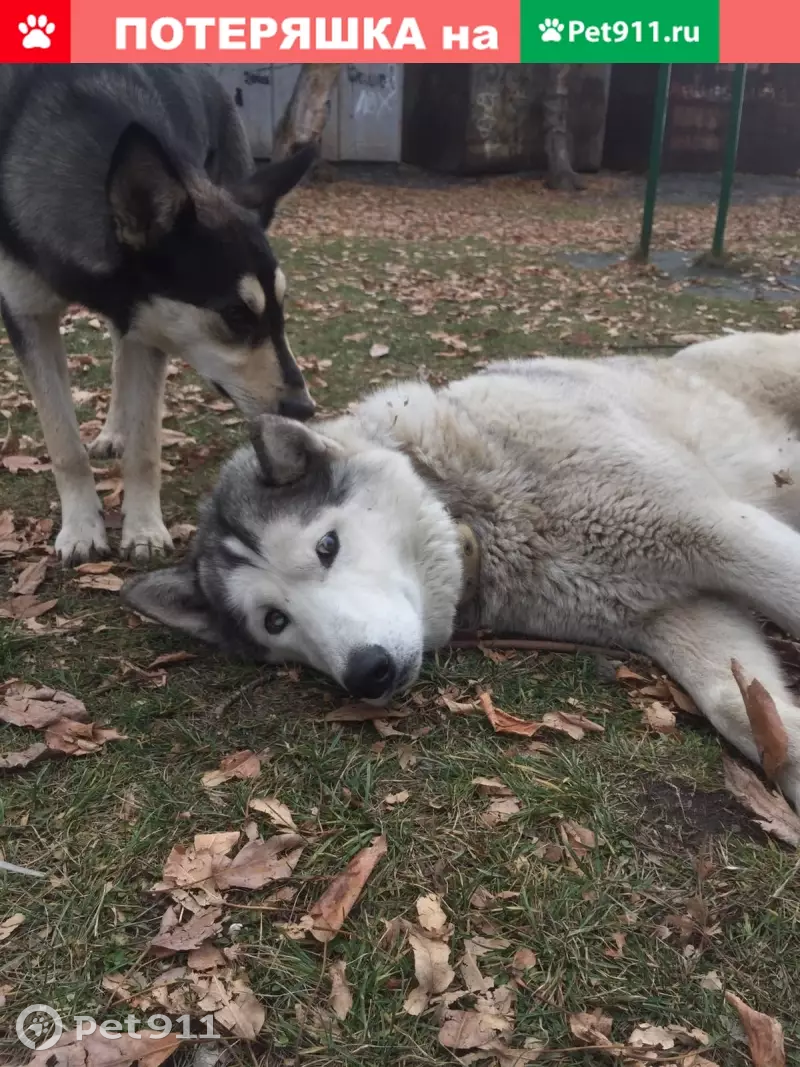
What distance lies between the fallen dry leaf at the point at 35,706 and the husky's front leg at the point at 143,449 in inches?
44.1

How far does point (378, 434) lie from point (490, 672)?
1.02 metres

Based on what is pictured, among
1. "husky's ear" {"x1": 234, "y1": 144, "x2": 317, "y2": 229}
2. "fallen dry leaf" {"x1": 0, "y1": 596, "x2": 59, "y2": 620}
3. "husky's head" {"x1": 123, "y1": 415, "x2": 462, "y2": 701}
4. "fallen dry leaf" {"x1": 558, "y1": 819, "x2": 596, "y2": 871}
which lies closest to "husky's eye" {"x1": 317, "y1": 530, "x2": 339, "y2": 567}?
"husky's head" {"x1": 123, "y1": 415, "x2": 462, "y2": 701}

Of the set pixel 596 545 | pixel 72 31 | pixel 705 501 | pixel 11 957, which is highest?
pixel 72 31

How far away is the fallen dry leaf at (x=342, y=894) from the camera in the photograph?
187 cm

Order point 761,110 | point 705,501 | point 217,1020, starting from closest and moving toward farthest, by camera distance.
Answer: point 217,1020 < point 705,501 < point 761,110

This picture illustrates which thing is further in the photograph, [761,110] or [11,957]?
[761,110]

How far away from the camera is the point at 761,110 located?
22078mm

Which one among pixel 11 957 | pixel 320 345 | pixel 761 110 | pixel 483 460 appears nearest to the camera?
pixel 11 957

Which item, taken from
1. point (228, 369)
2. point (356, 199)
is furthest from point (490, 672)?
point (356, 199)

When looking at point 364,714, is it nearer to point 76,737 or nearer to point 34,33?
point 76,737

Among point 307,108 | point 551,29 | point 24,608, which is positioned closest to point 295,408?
point 24,608

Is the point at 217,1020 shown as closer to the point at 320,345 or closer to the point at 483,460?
the point at 483,460

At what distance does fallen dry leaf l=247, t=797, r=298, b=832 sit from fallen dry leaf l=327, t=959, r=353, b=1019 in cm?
46

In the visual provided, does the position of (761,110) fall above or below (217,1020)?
above
